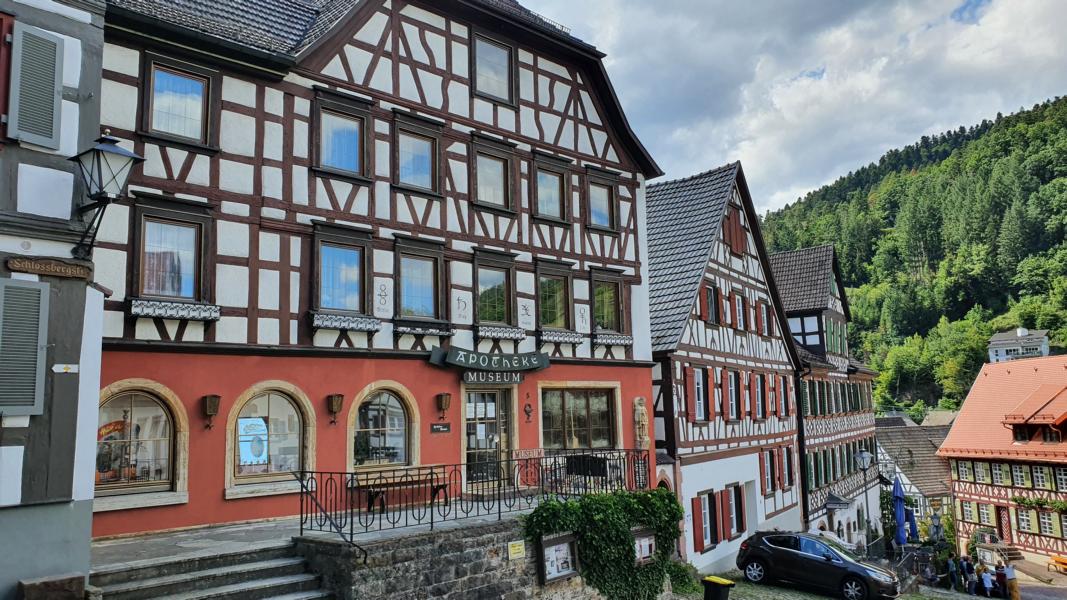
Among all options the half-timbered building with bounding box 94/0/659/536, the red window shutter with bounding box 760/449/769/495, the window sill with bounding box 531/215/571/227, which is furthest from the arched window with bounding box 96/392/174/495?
the red window shutter with bounding box 760/449/769/495

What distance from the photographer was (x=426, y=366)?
15664 millimetres

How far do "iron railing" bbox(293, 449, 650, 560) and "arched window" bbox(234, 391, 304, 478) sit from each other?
0.42 meters

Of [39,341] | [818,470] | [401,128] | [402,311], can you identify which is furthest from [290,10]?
[818,470]

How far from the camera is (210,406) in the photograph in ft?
41.3

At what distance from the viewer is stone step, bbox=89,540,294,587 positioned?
912 cm

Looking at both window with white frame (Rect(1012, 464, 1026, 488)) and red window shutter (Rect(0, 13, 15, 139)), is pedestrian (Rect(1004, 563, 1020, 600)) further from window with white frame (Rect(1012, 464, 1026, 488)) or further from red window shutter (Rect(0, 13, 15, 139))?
red window shutter (Rect(0, 13, 15, 139))

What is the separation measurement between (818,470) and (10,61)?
30.3 meters

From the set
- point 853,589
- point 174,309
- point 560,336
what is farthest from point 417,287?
point 853,589

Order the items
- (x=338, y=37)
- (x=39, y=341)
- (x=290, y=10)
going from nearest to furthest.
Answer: (x=39, y=341) → (x=338, y=37) → (x=290, y=10)

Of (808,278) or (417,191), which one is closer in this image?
(417,191)

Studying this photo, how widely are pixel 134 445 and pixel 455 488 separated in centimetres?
574

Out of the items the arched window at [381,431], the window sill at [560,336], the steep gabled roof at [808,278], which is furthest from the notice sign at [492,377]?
the steep gabled roof at [808,278]

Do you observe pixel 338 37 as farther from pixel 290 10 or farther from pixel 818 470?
pixel 818 470

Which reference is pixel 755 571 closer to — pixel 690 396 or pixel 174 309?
pixel 690 396
